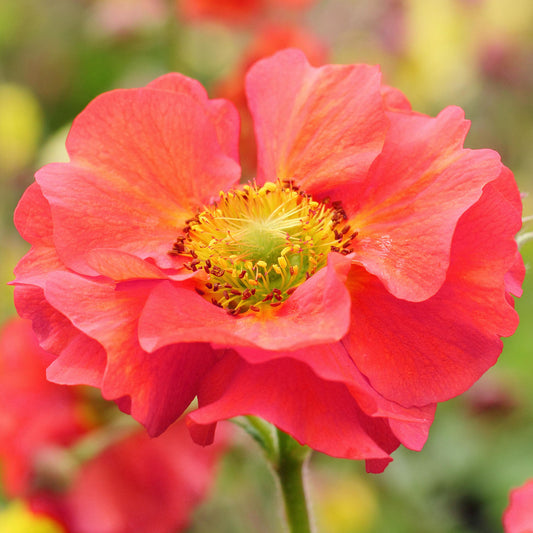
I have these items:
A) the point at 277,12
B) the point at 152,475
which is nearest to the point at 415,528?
the point at 152,475

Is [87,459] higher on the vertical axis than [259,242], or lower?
lower

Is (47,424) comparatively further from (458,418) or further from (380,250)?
(458,418)

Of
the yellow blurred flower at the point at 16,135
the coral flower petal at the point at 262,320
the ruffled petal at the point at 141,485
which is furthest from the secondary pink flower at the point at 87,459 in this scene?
the yellow blurred flower at the point at 16,135

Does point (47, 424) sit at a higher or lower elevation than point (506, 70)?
lower

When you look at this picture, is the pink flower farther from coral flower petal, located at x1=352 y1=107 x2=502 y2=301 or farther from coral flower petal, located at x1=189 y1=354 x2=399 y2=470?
coral flower petal, located at x1=189 y1=354 x2=399 y2=470

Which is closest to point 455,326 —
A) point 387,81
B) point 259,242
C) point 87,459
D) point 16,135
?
point 259,242

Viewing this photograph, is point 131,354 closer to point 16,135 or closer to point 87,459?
point 87,459
